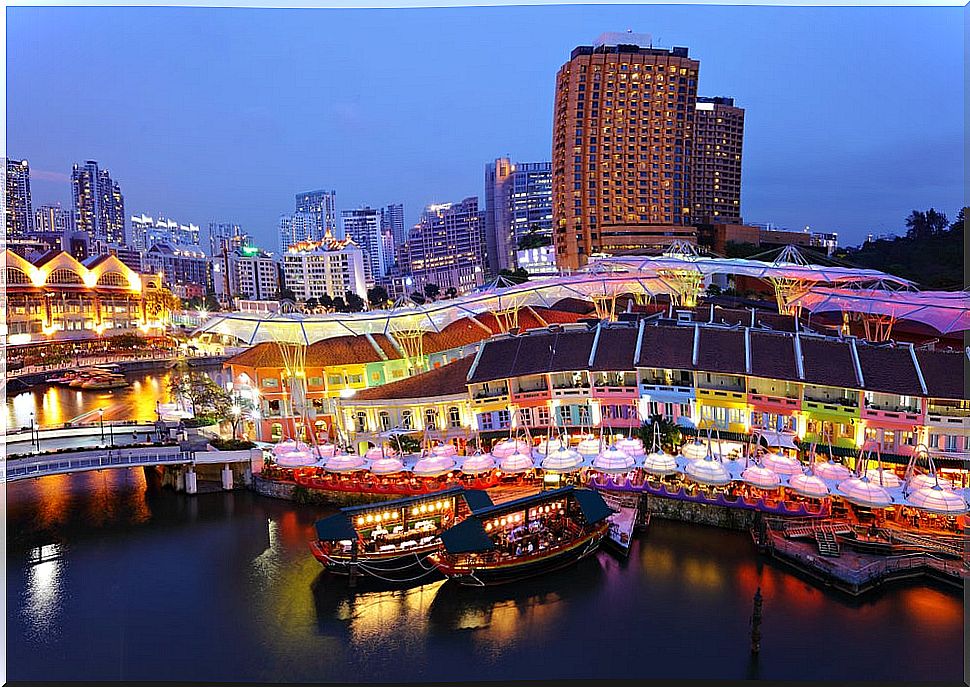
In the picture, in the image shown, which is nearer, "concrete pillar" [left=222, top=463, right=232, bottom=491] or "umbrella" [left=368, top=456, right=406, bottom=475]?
"umbrella" [left=368, top=456, right=406, bottom=475]

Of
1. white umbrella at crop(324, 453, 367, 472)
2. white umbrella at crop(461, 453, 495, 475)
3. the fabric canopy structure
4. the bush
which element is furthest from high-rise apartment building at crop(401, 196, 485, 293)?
white umbrella at crop(461, 453, 495, 475)

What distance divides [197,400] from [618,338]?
15587 millimetres

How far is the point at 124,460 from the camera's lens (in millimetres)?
16203

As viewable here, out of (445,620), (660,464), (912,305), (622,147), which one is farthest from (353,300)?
(445,620)

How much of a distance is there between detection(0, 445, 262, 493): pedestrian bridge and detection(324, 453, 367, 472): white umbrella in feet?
8.17

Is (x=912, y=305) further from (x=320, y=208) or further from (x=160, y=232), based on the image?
(x=160, y=232)

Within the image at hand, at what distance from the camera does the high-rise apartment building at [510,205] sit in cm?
6862

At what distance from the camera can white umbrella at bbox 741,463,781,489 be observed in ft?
44.1

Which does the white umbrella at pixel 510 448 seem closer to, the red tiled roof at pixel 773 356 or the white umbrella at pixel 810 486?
the red tiled roof at pixel 773 356

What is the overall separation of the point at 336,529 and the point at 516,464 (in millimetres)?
4542

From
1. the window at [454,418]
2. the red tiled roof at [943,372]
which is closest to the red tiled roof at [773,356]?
the red tiled roof at [943,372]

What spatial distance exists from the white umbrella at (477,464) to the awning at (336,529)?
351 centimetres

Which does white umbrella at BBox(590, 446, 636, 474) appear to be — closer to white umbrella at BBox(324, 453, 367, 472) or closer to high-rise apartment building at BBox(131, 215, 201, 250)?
white umbrella at BBox(324, 453, 367, 472)

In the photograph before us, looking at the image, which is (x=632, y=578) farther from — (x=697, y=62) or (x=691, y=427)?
(x=697, y=62)
